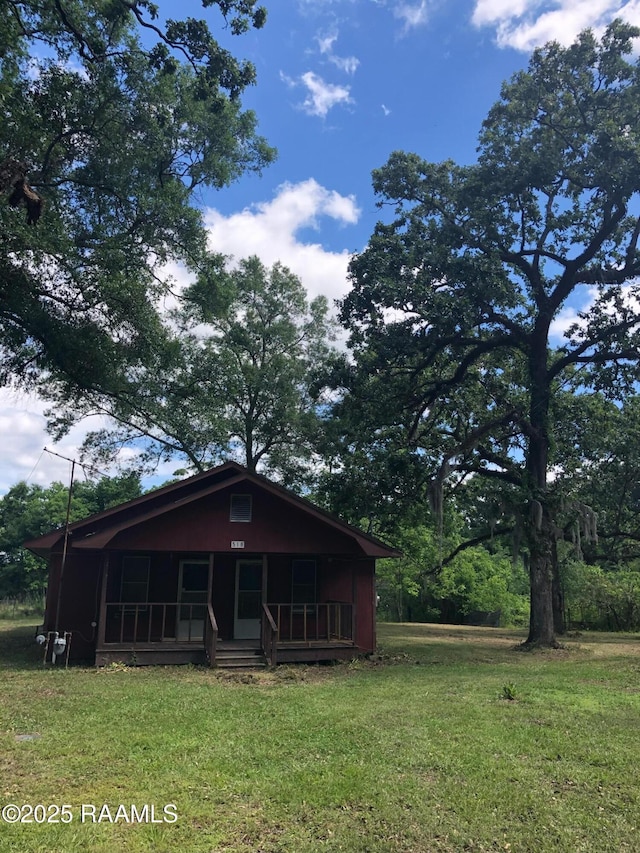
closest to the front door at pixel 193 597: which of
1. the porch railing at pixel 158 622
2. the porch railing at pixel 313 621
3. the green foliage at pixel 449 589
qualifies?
the porch railing at pixel 158 622

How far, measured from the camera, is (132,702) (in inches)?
357

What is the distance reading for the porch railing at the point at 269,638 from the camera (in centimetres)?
1344

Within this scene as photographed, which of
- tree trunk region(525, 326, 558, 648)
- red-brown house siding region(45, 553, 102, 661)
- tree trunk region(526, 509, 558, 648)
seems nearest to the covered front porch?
red-brown house siding region(45, 553, 102, 661)

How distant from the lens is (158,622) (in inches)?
580

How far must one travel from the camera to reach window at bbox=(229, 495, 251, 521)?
48.0 feet

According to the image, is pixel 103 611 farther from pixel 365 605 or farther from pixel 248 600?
pixel 365 605

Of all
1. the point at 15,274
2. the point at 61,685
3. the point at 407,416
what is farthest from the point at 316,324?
the point at 61,685

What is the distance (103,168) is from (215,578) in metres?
10.2

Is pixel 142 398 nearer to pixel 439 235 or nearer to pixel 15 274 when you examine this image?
pixel 15 274

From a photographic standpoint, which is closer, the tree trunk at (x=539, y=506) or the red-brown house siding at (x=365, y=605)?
the red-brown house siding at (x=365, y=605)

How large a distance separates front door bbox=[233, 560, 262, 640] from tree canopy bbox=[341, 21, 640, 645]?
5565 millimetres

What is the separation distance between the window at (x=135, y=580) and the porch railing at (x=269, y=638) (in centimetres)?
308

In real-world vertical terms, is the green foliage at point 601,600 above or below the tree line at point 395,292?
below

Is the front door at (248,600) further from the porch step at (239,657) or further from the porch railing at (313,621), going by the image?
the porch step at (239,657)
